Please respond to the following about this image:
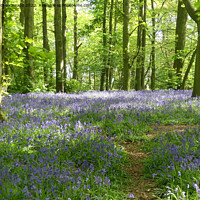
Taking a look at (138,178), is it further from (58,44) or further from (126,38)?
(58,44)

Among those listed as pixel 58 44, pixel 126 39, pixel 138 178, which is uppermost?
pixel 126 39

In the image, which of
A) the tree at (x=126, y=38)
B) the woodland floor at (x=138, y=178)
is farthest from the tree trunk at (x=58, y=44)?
the woodland floor at (x=138, y=178)

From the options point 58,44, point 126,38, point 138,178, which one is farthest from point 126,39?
point 138,178

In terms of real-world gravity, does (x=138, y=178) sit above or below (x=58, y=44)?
below

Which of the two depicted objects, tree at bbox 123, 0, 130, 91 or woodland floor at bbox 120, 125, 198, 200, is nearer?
woodland floor at bbox 120, 125, 198, 200

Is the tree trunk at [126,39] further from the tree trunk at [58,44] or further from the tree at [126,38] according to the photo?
the tree trunk at [58,44]

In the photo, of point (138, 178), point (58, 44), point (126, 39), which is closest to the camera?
point (138, 178)

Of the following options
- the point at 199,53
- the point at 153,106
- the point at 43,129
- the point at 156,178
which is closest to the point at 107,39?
the point at 199,53

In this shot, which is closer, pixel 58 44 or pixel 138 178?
pixel 138 178

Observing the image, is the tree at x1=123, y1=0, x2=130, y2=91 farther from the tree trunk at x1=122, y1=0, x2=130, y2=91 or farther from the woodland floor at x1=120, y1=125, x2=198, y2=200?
the woodland floor at x1=120, y1=125, x2=198, y2=200

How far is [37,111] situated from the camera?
6.20m

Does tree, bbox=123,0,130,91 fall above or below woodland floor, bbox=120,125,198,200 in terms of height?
above

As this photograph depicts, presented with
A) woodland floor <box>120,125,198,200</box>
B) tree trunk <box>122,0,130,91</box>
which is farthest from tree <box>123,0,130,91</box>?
woodland floor <box>120,125,198,200</box>

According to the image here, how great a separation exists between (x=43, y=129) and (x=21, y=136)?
0.49 m
